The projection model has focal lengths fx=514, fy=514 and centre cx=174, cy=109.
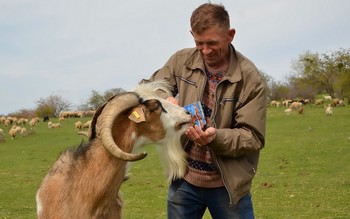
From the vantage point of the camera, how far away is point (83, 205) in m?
4.75

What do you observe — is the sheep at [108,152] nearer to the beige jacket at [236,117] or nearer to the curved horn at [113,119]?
the curved horn at [113,119]

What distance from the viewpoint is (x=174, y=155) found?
5082 mm

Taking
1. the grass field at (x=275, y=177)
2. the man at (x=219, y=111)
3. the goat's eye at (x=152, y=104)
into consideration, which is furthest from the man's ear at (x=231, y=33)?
the grass field at (x=275, y=177)

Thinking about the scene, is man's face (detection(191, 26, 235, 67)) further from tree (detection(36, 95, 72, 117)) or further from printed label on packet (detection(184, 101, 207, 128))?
tree (detection(36, 95, 72, 117))

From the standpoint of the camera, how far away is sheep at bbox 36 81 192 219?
477 cm

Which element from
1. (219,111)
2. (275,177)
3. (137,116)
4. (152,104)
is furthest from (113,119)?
(275,177)

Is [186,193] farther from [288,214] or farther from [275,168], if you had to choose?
[275,168]

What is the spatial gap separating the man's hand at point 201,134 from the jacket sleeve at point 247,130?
0.19 ft

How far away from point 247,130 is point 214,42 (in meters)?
0.87

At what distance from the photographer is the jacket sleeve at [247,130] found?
15.2 feet

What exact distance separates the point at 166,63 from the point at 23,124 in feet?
165

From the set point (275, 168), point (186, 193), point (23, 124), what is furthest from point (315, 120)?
point (186, 193)

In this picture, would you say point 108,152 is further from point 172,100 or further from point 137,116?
point 172,100

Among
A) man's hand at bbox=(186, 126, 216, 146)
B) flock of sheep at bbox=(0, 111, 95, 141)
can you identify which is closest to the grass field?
man's hand at bbox=(186, 126, 216, 146)
